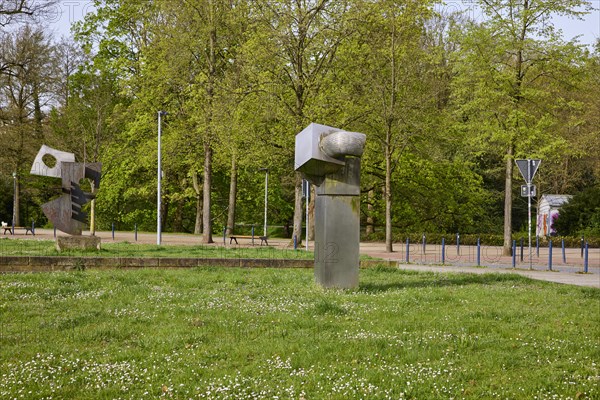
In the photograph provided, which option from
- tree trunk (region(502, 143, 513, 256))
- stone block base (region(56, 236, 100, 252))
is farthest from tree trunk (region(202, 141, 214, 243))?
tree trunk (region(502, 143, 513, 256))

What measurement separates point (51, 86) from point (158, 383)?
45269 mm

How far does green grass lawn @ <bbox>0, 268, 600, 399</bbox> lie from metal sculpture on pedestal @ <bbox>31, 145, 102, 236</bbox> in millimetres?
8255

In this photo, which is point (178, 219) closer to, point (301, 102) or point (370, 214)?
point (370, 214)

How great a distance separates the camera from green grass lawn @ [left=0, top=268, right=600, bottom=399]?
582 centimetres

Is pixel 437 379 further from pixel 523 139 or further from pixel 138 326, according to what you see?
pixel 523 139

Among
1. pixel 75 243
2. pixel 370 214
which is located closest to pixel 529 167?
pixel 75 243

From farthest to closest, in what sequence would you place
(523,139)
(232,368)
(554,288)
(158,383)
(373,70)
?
(373,70) → (523,139) → (554,288) → (232,368) → (158,383)

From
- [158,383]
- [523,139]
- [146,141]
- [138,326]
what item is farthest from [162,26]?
[158,383]

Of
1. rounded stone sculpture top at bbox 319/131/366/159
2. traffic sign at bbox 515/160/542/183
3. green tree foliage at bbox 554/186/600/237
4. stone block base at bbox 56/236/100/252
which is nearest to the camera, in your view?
rounded stone sculpture top at bbox 319/131/366/159

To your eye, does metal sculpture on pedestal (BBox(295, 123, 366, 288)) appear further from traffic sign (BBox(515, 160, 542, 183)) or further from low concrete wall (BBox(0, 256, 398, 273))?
traffic sign (BBox(515, 160, 542, 183))

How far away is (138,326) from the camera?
8250 mm

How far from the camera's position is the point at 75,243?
1972cm

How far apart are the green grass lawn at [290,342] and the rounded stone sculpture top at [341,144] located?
7.98 feet

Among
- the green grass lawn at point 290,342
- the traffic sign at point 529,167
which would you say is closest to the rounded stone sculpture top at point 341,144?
the green grass lawn at point 290,342
